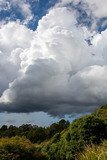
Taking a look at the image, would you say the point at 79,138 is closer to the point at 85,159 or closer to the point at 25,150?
the point at 25,150

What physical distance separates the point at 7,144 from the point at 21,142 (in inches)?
136

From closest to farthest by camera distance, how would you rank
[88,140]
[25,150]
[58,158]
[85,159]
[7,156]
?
[85,159] → [7,156] → [25,150] → [88,140] → [58,158]

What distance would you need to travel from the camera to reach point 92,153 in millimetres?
17156

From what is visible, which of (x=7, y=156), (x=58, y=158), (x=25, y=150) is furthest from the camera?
(x=58, y=158)

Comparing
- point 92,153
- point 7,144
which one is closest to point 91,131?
point 7,144

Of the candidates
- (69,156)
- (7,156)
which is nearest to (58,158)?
(69,156)

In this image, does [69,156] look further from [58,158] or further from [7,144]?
[7,144]

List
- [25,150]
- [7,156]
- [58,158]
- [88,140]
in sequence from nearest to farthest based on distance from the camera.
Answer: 1. [7,156]
2. [25,150]
3. [88,140]
4. [58,158]

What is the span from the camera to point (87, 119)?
73.1 m

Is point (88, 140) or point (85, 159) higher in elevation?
point (88, 140)

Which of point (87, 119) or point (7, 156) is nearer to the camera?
point (7, 156)

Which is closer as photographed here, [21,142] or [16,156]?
[16,156]

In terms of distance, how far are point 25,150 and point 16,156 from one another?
3401 mm

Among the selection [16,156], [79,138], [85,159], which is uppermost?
[79,138]
